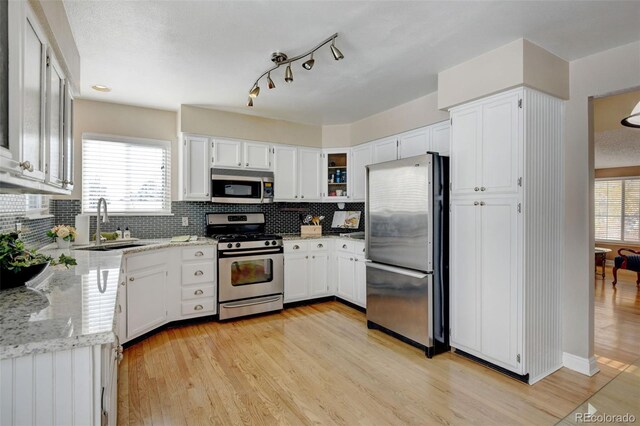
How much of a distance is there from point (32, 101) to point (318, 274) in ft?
11.8

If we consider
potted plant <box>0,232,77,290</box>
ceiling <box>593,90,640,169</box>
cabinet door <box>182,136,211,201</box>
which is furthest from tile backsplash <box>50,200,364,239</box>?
ceiling <box>593,90,640,169</box>

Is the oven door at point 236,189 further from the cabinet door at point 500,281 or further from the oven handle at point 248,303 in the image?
the cabinet door at point 500,281

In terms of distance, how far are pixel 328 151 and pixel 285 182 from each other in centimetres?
82

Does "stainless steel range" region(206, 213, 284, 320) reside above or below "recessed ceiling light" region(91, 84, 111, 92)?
below

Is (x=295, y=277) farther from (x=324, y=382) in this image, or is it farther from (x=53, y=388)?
(x=53, y=388)

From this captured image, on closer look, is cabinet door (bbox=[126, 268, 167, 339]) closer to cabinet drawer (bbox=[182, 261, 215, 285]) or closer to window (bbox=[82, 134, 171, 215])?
cabinet drawer (bbox=[182, 261, 215, 285])

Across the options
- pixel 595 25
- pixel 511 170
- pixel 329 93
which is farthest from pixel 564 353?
pixel 329 93

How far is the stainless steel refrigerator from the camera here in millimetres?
2908

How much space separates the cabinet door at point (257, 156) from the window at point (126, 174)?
0.96 m

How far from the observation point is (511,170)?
249 centimetres

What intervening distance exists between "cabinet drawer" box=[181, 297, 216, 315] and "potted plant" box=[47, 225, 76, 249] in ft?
4.15

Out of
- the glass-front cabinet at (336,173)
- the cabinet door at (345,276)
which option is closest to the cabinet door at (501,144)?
the cabinet door at (345,276)

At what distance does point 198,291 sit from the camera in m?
3.72

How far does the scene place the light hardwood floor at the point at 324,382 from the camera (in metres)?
2.08
